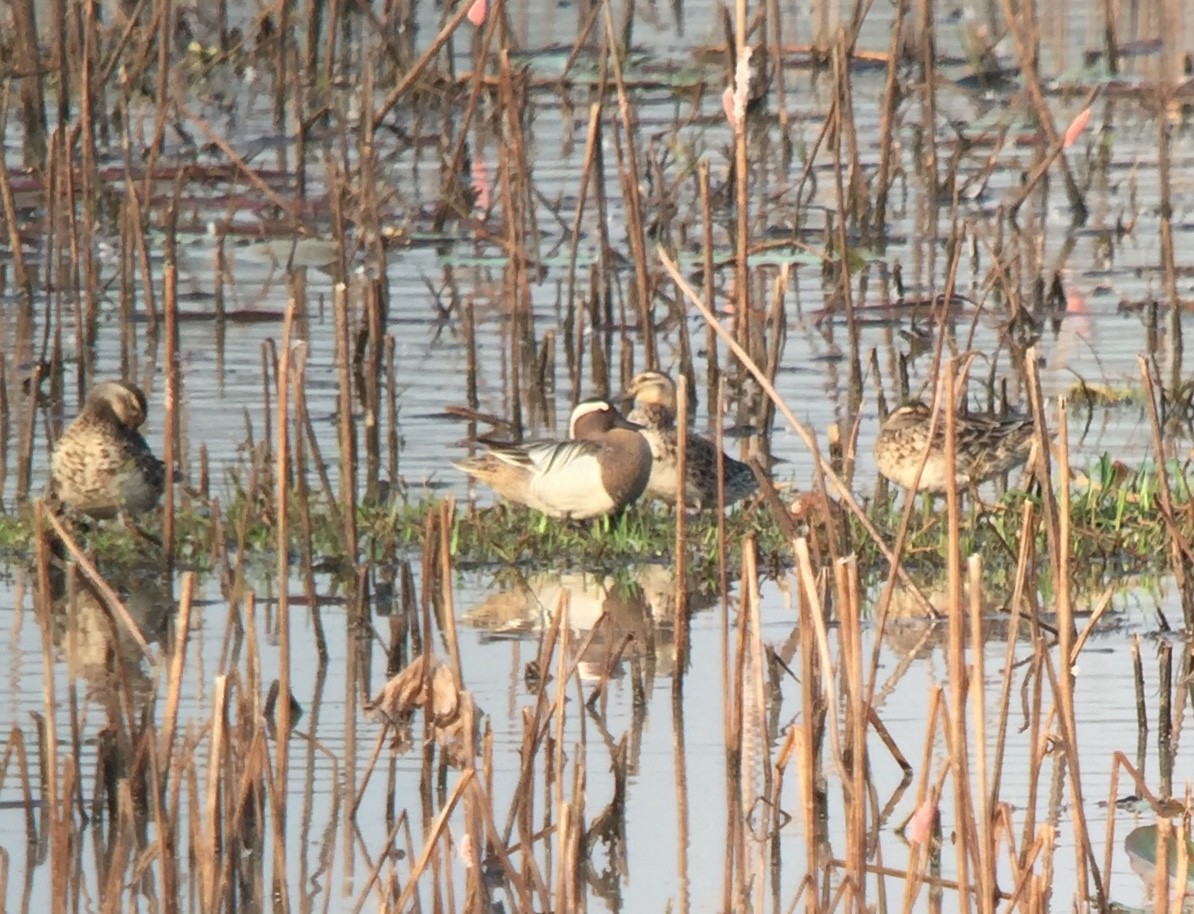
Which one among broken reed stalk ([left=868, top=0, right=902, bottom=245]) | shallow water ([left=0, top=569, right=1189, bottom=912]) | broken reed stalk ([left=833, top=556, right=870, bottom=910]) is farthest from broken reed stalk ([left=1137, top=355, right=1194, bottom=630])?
broken reed stalk ([left=868, top=0, right=902, bottom=245])

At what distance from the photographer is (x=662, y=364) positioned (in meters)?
12.4

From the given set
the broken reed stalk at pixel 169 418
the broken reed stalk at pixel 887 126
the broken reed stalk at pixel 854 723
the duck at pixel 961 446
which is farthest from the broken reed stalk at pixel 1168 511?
the broken reed stalk at pixel 887 126

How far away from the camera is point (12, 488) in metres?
9.68

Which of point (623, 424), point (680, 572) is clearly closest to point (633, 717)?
point (680, 572)

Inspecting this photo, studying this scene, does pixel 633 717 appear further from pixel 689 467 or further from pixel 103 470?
pixel 689 467

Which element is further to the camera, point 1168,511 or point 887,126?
point 887,126

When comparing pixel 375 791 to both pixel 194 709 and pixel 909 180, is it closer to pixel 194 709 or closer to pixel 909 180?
pixel 194 709

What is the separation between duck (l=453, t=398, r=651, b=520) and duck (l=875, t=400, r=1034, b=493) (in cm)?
83

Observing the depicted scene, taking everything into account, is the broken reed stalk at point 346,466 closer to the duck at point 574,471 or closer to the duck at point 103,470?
the duck at point 103,470

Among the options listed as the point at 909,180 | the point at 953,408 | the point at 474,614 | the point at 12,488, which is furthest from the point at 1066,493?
the point at 909,180

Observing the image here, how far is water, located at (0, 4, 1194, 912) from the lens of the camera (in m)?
6.03

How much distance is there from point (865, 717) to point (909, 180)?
1246 cm

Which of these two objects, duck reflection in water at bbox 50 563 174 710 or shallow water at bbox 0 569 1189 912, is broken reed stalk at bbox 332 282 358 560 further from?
duck reflection in water at bbox 50 563 174 710

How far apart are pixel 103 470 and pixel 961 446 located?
2.84 meters
